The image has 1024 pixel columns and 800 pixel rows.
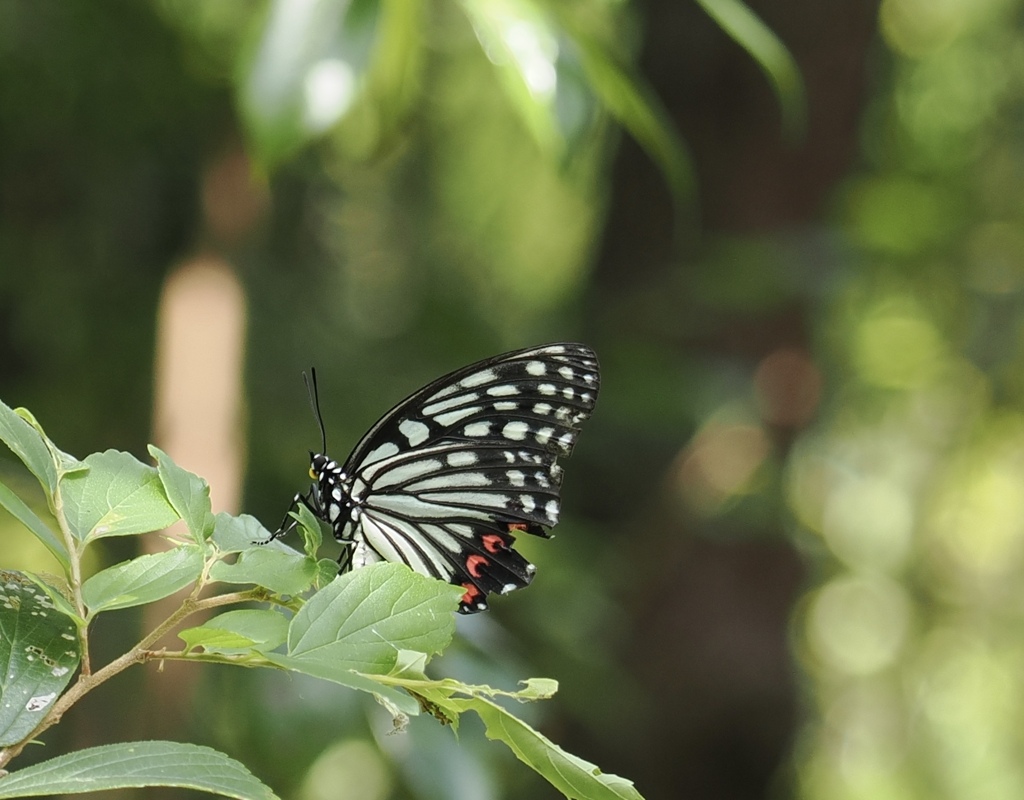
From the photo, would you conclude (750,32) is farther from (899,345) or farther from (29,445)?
(899,345)

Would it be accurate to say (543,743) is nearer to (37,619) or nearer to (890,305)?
(37,619)

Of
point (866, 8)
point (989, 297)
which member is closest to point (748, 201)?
point (866, 8)

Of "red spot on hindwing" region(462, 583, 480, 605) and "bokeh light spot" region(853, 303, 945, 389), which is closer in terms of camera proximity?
"red spot on hindwing" region(462, 583, 480, 605)

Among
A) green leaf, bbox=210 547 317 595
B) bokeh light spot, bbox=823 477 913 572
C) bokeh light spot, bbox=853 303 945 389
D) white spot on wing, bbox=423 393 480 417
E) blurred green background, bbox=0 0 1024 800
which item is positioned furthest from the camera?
bokeh light spot, bbox=823 477 913 572

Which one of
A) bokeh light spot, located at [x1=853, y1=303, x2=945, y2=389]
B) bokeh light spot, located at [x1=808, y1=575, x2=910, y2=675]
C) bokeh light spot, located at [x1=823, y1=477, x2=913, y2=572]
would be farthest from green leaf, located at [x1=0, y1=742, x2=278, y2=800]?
bokeh light spot, located at [x1=808, y1=575, x2=910, y2=675]

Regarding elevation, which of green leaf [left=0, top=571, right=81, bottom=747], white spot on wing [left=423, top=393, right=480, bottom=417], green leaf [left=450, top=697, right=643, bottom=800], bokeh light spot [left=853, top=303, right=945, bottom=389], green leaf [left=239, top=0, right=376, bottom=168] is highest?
bokeh light spot [left=853, top=303, right=945, bottom=389]

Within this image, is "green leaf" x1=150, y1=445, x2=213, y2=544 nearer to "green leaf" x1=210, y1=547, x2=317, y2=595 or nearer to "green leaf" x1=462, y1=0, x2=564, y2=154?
"green leaf" x1=210, y1=547, x2=317, y2=595

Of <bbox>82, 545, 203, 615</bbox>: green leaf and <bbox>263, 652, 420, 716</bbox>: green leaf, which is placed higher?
<bbox>82, 545, 203, 615</bbox>: green leaf
